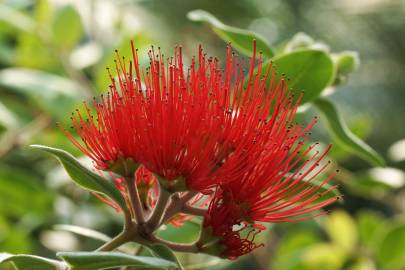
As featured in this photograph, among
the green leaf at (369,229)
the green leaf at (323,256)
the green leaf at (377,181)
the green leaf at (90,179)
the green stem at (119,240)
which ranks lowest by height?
the green leaf at (323,256)

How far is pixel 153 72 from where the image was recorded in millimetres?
828

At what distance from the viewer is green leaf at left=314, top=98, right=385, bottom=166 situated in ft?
3.37

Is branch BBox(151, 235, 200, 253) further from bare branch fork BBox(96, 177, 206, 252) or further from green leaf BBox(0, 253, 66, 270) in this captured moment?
green leaf BBox(0, 253, 66, 270)

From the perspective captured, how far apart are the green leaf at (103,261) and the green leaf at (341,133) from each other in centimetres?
40

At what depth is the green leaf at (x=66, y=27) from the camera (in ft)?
5.82

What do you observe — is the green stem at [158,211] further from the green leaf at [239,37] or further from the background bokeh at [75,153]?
the background bokeh at [75,153]

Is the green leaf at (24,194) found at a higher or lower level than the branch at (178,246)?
lower

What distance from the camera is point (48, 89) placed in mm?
1632

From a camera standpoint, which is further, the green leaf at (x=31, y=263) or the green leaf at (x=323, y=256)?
the green leaf at (x=323, y=256)

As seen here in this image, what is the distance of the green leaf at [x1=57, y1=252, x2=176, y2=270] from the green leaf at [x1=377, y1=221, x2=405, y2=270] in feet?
3.35

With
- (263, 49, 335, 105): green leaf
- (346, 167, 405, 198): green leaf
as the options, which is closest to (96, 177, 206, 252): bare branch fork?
(263, 49, 335, 105): green leaf

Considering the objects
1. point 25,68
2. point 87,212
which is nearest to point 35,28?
point 25,68

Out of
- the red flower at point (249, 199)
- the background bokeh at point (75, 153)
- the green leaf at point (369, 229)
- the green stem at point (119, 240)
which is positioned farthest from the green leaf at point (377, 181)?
the green stem at point (119, 240)

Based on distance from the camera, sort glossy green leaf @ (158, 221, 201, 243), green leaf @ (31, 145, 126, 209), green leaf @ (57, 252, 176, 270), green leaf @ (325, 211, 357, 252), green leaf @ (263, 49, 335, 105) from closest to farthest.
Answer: green leaf @ (57, 252, 176, 270)
green leaf @ (31, 145, 126, 209)
green leaf @ (263, 49, 335, 105)
glossy green leaf @ (158, 221, 201, 243)
green leaf @ (325, 211, 357, 252)
